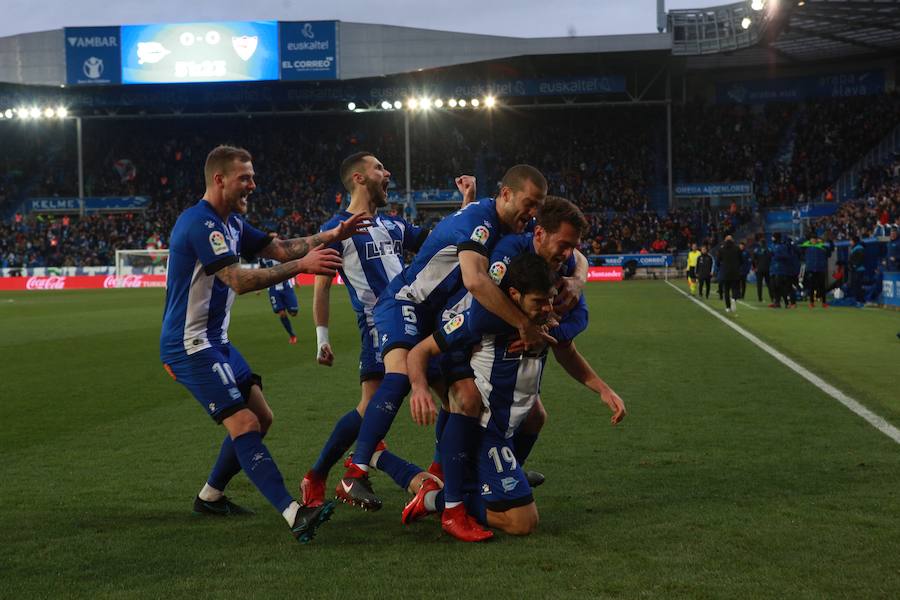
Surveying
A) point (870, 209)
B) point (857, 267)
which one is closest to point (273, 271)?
point (857, 267)

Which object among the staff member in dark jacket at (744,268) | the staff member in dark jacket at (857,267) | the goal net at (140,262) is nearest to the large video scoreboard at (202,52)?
the goal net at (140,262)

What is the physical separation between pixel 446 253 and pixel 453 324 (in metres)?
0.53

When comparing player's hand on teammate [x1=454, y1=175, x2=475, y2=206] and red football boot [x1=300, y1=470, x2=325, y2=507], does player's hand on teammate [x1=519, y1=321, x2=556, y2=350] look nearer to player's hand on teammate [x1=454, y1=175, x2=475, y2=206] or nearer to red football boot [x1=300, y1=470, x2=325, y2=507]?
red football boot [x1=300, y1=470, x2=325, y2=507]

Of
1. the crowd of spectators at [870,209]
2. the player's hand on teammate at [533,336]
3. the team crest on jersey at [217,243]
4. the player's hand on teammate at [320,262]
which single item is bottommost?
the player's hand on teammate at [533,336]

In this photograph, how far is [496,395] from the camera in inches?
197

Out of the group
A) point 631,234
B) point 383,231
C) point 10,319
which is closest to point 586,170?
point 631,234

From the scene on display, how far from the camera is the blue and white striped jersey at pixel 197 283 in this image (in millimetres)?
4887

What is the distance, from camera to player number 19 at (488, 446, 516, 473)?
495cm

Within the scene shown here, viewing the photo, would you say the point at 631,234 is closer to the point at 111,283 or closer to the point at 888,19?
the point at 888,19

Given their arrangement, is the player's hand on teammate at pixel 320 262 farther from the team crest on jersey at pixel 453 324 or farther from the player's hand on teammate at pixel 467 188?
the player's hand on teammate at pixel 467 188

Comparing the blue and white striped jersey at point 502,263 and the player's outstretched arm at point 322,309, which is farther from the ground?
the blue and white striped jersey at point 502,263

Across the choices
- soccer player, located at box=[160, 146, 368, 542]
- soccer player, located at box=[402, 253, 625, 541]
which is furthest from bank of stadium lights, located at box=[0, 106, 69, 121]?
soccer player, located at box=[402, 253, 625, 541]

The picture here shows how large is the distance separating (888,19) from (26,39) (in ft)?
133

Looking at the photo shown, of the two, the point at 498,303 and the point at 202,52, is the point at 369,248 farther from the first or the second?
the point at 202,52
